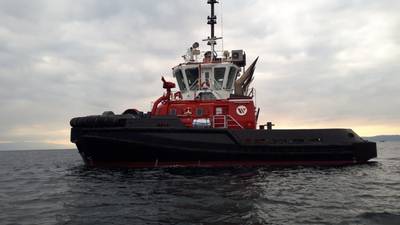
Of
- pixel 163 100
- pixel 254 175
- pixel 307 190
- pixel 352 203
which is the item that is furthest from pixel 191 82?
pixel 352 203

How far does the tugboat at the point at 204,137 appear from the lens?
1450 cm

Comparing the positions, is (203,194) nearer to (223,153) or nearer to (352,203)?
(352,203)

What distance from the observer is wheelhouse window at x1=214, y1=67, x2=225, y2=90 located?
17.5 m

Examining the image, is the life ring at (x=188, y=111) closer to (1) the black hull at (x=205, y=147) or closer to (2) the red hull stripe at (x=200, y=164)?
(1) the black hull at (x=205, y=147)

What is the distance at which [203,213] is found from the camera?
22.3 feet

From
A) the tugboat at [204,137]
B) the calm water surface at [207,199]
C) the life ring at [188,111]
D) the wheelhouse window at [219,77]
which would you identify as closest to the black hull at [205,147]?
the tugboat at [204,137]

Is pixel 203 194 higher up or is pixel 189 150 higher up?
pixel 189 150

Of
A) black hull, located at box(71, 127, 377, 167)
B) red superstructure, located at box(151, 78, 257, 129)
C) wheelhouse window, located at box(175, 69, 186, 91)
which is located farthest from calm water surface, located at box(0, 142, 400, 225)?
wheelhouse window, located at box(175, 69, 186, 91)

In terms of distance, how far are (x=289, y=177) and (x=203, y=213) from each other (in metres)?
5.61

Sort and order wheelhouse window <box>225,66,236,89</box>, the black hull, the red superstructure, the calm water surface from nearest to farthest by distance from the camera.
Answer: the calm water surface < the black hull < the red superstructure < wheelhouse window <box>225,66,236,89</box>

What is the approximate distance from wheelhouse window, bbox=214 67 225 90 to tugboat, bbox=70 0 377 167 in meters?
0.06

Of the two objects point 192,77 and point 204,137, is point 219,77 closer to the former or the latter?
point 192,77

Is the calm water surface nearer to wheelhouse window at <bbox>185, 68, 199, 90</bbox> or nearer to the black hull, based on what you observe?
the black hull

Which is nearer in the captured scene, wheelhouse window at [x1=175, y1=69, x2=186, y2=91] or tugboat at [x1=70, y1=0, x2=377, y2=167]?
tugboat at [x1=70, y1=0, x2=377, y2=167]
